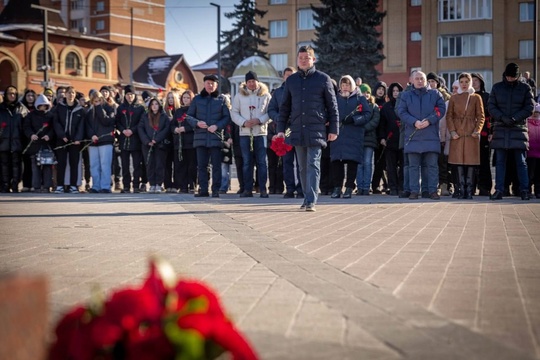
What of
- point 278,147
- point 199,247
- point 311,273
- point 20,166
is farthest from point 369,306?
point 20,166

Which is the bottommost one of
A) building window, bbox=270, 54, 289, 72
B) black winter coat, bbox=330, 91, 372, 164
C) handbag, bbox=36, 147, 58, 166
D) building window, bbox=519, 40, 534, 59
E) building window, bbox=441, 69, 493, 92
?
handbag, bbox=36, 147, 58, 166

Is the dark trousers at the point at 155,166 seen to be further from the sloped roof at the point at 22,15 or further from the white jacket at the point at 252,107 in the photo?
the sloped roof at the point at 22,15

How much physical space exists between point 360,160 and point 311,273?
10.6m

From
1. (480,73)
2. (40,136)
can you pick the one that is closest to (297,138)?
(40,136)

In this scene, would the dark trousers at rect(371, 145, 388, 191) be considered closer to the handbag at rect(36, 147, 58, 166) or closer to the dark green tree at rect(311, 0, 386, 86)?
the handbag at rect(36, 147, 58, 166)

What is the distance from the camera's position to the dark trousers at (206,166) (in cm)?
1708

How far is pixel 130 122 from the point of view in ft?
66.1

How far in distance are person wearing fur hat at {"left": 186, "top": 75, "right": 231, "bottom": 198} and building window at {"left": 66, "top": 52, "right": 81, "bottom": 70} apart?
2613 inches

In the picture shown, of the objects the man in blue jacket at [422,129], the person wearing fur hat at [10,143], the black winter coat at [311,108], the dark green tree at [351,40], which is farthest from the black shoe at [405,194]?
the dark green tree at [351,40]

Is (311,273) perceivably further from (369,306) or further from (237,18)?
(237,18)

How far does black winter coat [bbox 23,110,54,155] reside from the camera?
20.2m

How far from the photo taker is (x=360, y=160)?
17.0m

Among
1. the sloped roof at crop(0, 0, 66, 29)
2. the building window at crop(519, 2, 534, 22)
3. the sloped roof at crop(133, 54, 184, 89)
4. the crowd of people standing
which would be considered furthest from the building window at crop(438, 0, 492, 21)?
the crowd of people standing

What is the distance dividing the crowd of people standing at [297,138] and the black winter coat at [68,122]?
32 mm
